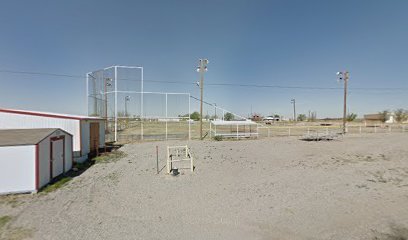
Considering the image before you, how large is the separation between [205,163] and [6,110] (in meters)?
Answer: 11.5

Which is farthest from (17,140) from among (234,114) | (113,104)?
(234,114)

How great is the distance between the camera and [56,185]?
8.13 m

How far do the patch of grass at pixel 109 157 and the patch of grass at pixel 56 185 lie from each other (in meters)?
3.27

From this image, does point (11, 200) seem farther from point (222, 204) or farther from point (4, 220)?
point (222, 204)

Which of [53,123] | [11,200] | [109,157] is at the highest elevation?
[53,123]

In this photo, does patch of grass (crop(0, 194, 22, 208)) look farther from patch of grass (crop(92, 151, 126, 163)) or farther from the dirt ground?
patch of grass (crop(92, 151, 126, 163))

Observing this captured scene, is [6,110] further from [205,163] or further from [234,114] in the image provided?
[234,114]

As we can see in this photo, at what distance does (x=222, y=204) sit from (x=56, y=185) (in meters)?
6.49

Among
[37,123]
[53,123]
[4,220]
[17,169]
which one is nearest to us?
[4,220]

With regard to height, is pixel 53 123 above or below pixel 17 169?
above

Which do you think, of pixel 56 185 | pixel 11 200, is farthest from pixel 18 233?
pixel 56 185

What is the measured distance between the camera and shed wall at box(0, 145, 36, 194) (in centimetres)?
724

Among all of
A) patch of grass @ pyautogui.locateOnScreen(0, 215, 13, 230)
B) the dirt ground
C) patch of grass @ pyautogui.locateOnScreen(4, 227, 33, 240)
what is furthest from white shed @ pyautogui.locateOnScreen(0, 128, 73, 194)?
patch of grass @ pyautogui.locateOnScreen(4, 227, 33, 240)

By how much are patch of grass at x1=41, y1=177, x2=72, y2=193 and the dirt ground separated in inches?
11.2
